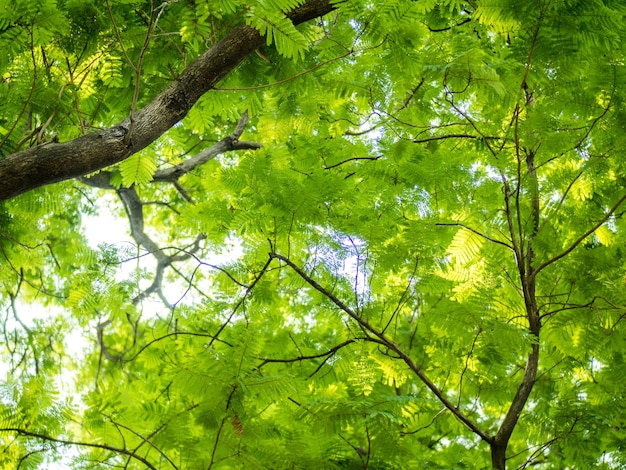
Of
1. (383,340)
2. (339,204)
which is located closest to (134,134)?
(339,204)

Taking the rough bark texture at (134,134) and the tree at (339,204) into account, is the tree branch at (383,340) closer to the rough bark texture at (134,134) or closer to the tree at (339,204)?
the tree at (339,204)

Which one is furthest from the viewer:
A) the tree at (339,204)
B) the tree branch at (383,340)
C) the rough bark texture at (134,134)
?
the tree branch at (383,340)

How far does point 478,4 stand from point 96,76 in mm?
1839

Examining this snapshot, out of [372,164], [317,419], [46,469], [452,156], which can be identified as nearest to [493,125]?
[452,156]

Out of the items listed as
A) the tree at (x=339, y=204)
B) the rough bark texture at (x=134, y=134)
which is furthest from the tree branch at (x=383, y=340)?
the rough bark texture at (x=134, y=134)

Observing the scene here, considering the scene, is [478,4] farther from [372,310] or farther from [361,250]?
[372,310]

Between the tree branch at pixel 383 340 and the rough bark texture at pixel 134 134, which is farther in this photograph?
the tree branch at pixel 383 340

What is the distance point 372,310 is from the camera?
Result: 2.81 metres

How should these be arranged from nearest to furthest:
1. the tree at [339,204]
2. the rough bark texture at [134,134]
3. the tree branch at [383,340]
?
the rough bark texture at [134,134], the tree at [339,204], the tree branch at [383,340]

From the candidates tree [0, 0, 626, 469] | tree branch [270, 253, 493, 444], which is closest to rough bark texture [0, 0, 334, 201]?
tree [0, 0, 626, 469]

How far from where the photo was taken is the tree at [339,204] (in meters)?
2.25

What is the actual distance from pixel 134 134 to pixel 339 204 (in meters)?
1.22

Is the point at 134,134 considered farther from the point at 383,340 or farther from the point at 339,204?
the point at 383,340

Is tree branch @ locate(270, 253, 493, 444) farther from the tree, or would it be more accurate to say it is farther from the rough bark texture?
the rough bark texture
